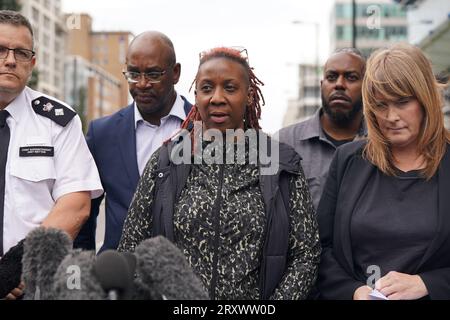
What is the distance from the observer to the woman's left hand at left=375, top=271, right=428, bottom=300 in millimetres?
2740

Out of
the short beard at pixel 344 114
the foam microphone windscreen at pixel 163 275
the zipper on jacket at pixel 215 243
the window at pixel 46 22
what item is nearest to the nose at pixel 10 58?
the zipper on jacket at pixel 215 243

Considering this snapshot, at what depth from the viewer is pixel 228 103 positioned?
3.03 metres

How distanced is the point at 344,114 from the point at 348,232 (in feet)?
5.59

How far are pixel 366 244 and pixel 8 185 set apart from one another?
1602mm

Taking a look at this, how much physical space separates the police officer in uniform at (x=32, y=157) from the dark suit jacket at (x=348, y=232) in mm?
1094

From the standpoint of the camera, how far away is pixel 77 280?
1.93 meters

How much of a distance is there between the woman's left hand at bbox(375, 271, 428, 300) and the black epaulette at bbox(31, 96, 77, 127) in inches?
63.4

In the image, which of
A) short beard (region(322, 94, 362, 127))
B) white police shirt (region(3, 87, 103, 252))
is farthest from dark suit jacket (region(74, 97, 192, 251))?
short beard (region(322, 94, 362, 127))

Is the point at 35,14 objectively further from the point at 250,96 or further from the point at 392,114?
the point at 392,114

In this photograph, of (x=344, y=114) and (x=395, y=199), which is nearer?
(x=395, y=199)

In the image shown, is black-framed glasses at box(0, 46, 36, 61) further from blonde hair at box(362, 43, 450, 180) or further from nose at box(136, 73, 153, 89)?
blonde hair at box(362, 43, 450, 180)

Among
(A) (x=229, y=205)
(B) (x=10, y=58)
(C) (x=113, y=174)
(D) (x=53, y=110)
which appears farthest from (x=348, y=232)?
(B) (x=10, y=58)

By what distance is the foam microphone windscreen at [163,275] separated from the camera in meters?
1.91

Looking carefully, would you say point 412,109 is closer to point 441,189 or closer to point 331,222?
point 441,189
